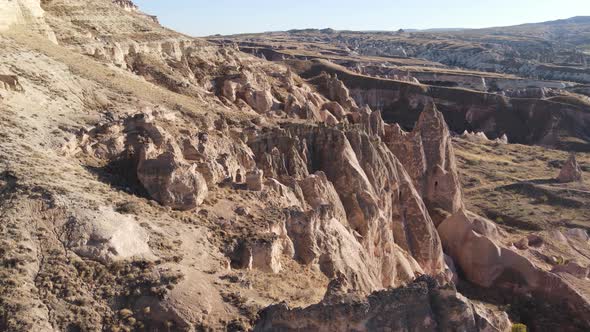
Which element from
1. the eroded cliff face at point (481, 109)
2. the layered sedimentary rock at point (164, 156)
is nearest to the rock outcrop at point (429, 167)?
the layered sedimentary rock at point (164, 156)

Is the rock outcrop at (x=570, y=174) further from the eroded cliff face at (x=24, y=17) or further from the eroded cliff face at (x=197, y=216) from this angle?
the eroded cliff face at (x=24, y=17)

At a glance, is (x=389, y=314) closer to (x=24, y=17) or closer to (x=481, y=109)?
(x=24, y=17)

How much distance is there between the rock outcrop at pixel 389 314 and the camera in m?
13.7

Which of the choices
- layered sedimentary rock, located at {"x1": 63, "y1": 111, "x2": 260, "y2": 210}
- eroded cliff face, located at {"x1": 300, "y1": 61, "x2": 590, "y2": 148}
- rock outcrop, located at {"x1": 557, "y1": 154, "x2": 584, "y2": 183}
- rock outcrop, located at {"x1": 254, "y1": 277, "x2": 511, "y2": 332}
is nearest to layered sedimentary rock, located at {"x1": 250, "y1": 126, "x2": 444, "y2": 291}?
layered sedimentary rock, located at {"x1": 63, "y1": 111, "x2": 260, "y2": 210}

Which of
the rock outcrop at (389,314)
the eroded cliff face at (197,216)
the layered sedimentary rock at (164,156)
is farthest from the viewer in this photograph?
the layered sedimentary rock at (164,156)

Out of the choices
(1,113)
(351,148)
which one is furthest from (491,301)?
(1,113)

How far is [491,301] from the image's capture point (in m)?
31.1

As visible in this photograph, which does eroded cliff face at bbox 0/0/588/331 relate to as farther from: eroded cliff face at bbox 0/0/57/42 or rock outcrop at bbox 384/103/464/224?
eroded cliff face at bbox 0/0/57/42

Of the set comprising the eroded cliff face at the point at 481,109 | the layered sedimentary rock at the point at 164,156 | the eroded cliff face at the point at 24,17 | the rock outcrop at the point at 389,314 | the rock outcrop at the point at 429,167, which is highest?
the eroded cliff face at the point at 24,17

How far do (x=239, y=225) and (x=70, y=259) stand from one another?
6.07m

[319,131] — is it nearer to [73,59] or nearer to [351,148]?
[351,148]

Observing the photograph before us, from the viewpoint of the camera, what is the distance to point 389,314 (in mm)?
13883

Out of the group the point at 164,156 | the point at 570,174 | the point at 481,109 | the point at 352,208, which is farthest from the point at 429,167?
the point at 481,109

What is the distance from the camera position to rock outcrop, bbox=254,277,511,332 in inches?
538
